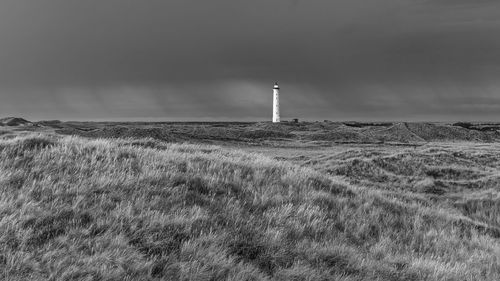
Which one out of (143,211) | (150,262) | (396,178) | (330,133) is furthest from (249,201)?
(330,133)

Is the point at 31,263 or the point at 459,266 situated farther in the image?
the point at 459,266

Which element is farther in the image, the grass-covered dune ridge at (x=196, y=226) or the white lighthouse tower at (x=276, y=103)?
the white lighthouse tower at (x=276, y=103)

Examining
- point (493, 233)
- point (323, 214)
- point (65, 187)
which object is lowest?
point (493, 233)

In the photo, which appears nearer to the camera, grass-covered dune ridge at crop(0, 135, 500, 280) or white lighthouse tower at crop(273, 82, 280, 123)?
grass-covered dune ridge at crop(0, 135, 500, 280)

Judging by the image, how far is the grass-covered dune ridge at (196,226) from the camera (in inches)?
249

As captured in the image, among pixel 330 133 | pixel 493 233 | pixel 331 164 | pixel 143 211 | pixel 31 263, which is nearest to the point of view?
pixel 31 263

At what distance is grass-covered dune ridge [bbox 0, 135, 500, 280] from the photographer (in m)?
6.32

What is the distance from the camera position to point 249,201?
984cm

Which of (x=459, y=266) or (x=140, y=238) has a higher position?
(x=140, y=238)

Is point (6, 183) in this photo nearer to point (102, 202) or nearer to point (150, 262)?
point (102, 202)

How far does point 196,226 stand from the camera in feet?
25.7

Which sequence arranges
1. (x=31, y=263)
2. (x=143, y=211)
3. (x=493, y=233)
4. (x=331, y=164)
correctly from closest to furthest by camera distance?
(x=31, y=263)
(x=143, y=211)
(x=493, y=233)
(x=331, y=164)

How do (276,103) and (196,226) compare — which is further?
(276,103)

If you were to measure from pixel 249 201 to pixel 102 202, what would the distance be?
3.02m
